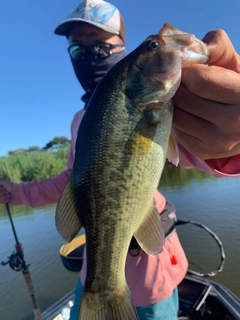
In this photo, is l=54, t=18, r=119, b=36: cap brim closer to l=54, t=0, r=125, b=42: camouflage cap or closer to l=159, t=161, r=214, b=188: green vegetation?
l=54, t=0, r=125, b=42: camouflage cap

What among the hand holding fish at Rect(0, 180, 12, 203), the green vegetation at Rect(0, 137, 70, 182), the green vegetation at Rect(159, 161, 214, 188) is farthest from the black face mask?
the green vegetation at Rect(0, 137, 70, 182)

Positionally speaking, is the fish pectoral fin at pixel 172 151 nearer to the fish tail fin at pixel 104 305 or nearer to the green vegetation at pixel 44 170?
the fish tail fin at pixel 104 305

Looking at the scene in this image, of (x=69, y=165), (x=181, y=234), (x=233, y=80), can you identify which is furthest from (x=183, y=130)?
(x=181, y=234)

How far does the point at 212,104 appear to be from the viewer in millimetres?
1134

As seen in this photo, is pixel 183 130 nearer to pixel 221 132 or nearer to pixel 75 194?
pixel 221 132

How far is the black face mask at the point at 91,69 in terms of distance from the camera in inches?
102

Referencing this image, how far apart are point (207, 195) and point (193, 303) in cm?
718

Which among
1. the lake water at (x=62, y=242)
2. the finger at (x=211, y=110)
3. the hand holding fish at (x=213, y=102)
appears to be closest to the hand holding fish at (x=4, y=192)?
the hand holding fish at (x=213, y=102)

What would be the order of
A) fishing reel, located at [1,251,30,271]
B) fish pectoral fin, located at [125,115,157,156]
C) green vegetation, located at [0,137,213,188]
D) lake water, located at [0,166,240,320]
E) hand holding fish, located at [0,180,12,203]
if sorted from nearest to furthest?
fish pectoral fin, located at [125,115,157,156]
hand holding fish, located at [0,180,12,203]
fishing reel, located at [1,251,30,271]
lake water, located at [0,166,240,320]
green vegetation, located at [0,137,213,188]

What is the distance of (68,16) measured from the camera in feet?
8.61

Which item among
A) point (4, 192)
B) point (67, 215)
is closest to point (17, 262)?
point (4, 192)

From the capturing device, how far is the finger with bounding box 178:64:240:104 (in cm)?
106

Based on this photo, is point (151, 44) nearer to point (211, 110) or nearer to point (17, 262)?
point (211, 110)

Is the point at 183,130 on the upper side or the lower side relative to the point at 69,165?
upper
